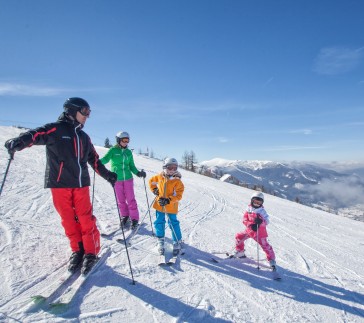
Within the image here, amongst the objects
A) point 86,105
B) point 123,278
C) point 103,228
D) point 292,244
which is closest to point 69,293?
point 123,278

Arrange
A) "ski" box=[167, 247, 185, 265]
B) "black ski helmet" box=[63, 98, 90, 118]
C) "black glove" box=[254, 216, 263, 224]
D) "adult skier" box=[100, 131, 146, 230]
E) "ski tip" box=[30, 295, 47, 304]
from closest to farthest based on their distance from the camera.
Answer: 1. "ski tip" box=[30, 295, 47, 304]
2. "black ski helmet" box=[63, 98, 90, 118]
3. "ski" box=[167, 247, 185, 265]
4. "black glove" box=[254, 216, 263, 224]
5. "adult skier" box=[100, 131, 146, 230]

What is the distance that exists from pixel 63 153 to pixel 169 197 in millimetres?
2377

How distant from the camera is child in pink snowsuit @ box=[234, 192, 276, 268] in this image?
540cm

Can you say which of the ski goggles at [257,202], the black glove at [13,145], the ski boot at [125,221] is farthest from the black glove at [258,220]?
the black glove at [13,145]

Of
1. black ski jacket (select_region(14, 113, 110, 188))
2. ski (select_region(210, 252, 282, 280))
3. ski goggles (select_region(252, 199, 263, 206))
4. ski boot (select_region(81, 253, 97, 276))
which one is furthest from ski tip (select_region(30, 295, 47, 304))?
ski goggles (select_region(252, 199, 263, 206))

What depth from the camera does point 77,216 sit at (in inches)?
167

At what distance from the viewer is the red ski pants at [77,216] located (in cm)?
407

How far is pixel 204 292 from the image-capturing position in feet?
13.5

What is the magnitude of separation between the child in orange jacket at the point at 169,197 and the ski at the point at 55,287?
1.95 metres

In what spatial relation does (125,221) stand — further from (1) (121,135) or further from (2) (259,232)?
(2) (259,232)

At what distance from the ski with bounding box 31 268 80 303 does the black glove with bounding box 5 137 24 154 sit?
72.3 inches

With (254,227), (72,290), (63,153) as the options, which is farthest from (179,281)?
(63,153)

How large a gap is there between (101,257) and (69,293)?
122cm

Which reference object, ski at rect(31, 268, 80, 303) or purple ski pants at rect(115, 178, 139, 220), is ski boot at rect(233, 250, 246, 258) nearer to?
purple ski pants at rect(115, 178, 139, 220)
